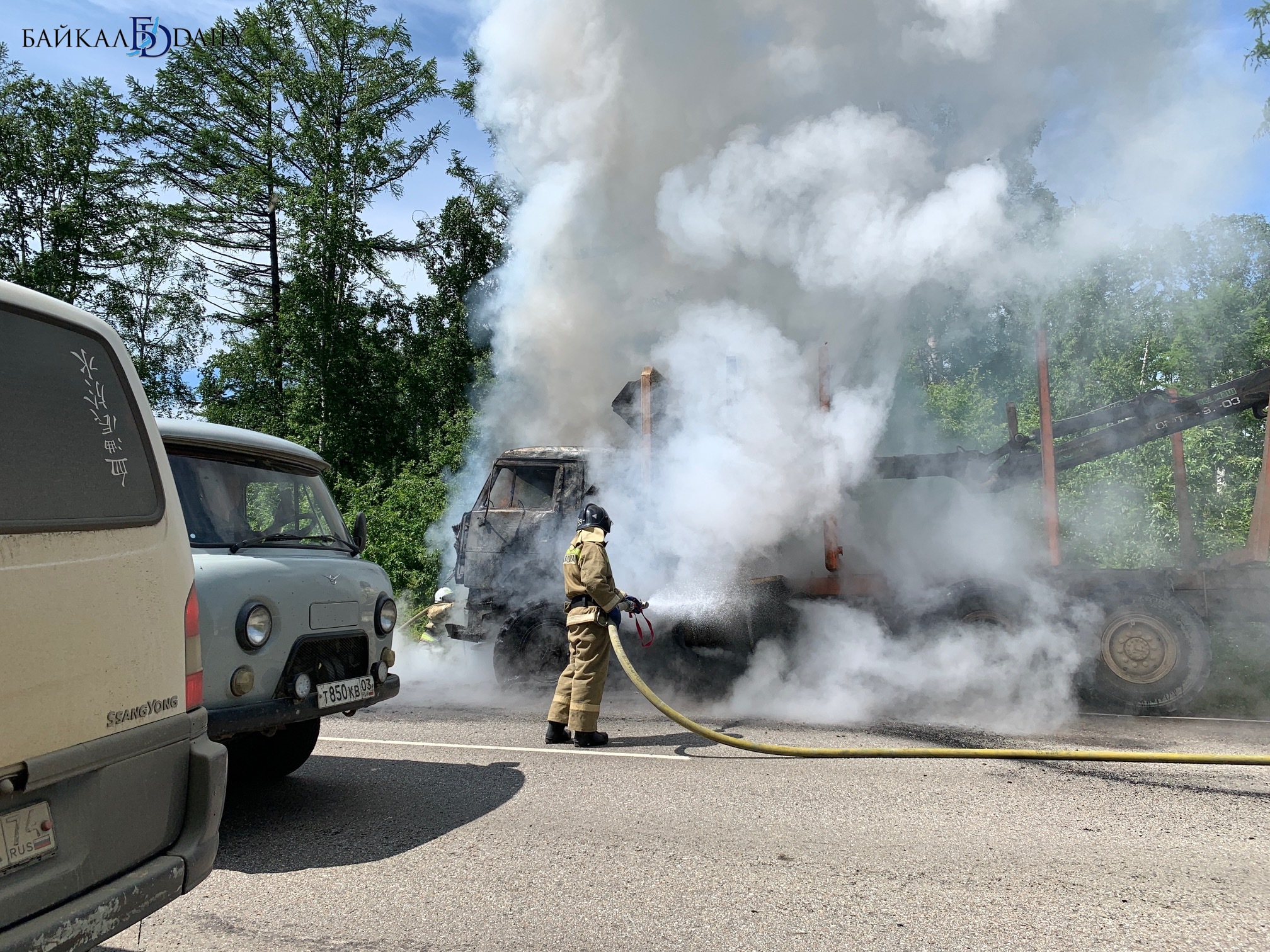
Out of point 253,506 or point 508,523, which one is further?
point 508,523

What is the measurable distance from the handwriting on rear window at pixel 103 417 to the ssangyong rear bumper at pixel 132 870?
75 cm

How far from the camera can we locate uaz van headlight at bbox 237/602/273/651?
3.96 metres

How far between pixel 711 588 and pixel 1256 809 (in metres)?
4.47

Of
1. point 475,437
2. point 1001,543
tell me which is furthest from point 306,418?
point 1001,543

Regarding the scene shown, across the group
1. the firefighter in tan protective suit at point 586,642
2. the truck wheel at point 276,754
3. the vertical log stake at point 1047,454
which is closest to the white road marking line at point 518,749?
the firefighter in tan protective suit at point 586,642

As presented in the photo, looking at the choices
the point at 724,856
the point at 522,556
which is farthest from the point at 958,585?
the point at 724,856

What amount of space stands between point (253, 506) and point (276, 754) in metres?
1.50

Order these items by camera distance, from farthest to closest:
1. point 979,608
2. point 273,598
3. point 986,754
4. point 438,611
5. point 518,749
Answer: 1. point 438,611
2. point 979,608
3. point 518,749
4. point 986,754
5. point 273,598

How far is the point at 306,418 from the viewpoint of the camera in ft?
66.3

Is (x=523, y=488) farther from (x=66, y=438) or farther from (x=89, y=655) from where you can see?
(x=89, y=655)

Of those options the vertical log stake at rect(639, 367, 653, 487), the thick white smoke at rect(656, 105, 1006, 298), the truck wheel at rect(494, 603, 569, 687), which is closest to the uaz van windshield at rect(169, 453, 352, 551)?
the truck wheel at rect(494, 603, 569, 687)

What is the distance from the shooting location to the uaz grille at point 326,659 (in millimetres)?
4211

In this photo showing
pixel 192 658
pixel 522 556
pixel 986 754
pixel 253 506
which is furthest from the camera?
pixel 522 556

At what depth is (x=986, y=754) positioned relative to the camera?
5.48m
